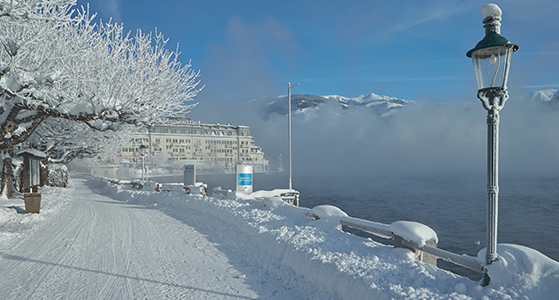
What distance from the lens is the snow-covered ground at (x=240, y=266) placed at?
5.06 meters

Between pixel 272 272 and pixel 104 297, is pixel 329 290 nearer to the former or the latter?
pixel 272 272

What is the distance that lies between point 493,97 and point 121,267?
7664 millimetres

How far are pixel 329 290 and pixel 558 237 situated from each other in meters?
35.9

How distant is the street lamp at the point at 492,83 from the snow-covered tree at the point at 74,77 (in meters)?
9.34

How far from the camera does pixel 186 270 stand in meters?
7.27

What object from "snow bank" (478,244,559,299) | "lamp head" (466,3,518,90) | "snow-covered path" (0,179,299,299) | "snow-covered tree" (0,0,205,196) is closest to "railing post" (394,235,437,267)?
"snow bank" (478,244,559,299)

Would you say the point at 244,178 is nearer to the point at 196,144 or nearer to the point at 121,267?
the point at 121,267

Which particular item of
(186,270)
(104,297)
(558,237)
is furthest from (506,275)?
(558,237)

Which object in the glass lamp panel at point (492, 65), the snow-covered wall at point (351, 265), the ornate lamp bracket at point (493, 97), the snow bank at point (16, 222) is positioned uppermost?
the glass lamp panel at point (492, 65)

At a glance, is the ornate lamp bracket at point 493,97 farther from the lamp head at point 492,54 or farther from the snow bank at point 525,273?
the snow bank at point 525,273

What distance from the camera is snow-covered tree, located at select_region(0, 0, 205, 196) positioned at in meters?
10.6

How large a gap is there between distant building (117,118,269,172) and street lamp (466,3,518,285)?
118 meters

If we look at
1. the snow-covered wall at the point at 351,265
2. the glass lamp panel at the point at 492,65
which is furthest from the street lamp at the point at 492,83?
the snow-covered wall at the point at 351,265

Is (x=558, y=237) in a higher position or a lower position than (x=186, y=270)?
lower
